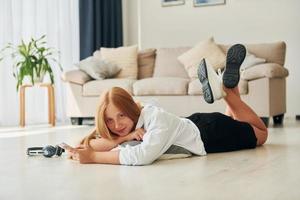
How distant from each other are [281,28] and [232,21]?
0.62 m

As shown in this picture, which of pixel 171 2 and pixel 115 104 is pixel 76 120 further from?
pixel 115 104

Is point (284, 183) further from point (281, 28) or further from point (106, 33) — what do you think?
point (106, 33)

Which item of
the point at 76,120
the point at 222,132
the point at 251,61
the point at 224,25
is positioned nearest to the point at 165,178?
the point at 222,132

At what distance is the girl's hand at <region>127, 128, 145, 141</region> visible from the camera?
267 centimetres

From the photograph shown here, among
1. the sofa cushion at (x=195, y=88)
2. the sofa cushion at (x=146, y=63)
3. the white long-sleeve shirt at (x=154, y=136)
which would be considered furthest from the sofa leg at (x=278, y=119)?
the white long-sleeve shirt at (x=154, y=136)

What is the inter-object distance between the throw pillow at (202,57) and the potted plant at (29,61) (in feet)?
5.05

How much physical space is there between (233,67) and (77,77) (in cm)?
282

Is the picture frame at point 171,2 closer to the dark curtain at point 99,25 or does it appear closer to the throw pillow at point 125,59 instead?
the dark curtain at point 99,25

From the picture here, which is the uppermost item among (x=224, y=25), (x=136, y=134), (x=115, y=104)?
(x=224, y=25)

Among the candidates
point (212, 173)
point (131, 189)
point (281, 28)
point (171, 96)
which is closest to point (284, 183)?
point (212, 173)

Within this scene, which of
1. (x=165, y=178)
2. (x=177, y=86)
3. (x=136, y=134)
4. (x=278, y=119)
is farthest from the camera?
(x=278, y=119)

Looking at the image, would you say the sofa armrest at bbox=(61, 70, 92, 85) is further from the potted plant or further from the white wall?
the white wall

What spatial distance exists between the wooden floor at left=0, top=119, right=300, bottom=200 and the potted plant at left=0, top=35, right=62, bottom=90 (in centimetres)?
270

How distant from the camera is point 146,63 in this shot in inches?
240
